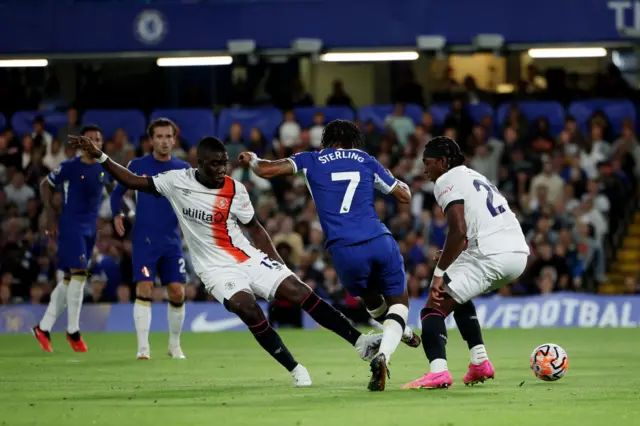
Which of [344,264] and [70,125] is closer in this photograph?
[344,264]

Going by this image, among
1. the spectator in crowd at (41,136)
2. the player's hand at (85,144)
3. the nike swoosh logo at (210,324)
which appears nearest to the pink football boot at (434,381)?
the player's hand at (85,144)

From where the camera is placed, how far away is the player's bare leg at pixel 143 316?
14.5 metres

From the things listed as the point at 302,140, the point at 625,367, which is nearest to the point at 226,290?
the point at 625,367

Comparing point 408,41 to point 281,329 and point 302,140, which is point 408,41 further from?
point 281,329

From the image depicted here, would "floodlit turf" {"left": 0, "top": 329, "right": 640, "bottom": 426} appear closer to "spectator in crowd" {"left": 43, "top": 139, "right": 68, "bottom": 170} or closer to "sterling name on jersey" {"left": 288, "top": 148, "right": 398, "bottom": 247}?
"sterling name on jersey" {"left": 288, "top": 148, "right": 398, "bottom": 247}

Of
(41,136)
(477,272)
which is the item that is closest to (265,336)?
(477,272)

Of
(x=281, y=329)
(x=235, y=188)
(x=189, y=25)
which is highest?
(x=189, y=25)

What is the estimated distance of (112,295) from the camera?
21.8 m

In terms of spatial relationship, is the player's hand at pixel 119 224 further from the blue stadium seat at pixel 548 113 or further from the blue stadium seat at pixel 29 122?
the blue stadium seat at pixel 548 113

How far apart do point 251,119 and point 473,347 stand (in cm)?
1591

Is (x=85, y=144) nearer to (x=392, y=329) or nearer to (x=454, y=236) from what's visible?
(x=392, y=329)

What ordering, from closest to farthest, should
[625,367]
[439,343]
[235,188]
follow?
[439,343], [235,188], [625,367]

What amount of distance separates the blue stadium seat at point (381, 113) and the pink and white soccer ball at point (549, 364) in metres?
15.2

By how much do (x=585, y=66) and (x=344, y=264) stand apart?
63.6 feet
